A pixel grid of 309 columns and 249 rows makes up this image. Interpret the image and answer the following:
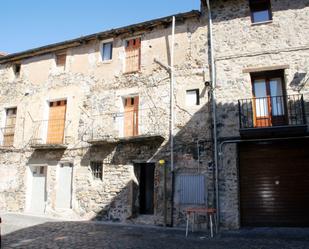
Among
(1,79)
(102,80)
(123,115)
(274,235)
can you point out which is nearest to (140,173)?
(123,115)

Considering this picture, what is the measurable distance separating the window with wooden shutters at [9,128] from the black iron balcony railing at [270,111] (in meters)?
11.4

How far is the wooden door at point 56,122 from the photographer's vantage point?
13758 mm

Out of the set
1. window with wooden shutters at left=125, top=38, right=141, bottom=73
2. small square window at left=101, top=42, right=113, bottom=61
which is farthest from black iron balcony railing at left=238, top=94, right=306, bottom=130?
small square window at left=101, top=42, right=113, bottom=61

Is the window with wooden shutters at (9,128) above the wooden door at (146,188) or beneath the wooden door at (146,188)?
above

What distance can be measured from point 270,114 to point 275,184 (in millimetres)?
2428

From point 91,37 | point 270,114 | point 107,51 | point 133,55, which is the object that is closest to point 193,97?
point 270,114

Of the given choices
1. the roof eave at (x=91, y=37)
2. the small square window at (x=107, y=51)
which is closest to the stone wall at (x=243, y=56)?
the roof eave at (x=91, y=37)

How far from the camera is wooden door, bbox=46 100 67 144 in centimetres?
1376

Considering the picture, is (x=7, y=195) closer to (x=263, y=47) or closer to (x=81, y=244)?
(x=81, y=244)

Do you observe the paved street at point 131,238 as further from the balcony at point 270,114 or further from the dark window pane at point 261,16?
the dark window pane at point 261,16

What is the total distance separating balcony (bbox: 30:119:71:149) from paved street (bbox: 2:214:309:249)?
3930 mm

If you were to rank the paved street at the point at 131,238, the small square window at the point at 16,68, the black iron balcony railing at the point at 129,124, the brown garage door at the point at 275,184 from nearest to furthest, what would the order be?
1. the paved street at the point at 131,238
2. the brown garage door at the point at 275,184
3. the black iron balcony railing at the point at 129,124
4. the small square window at the point at 16,68

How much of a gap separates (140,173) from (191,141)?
280 centimetres

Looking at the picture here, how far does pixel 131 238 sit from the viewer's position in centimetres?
841
